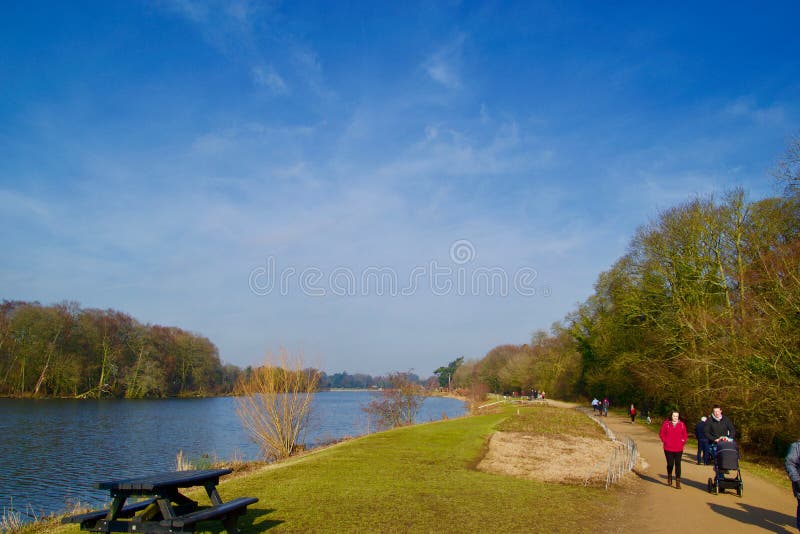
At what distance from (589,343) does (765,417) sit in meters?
36.0

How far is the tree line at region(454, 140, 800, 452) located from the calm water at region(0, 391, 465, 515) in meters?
20.8

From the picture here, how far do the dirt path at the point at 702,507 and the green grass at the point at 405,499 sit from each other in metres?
0.78

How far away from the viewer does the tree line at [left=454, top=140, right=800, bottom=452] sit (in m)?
19.0

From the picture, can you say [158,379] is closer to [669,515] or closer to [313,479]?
[313,479]

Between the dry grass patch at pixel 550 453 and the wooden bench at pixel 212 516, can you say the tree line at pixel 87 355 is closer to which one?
the dry grass patch at pixel 550 453

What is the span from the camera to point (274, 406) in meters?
21.8

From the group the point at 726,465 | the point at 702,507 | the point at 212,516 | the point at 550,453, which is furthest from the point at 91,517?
the point at 550,453

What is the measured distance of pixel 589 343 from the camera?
179ft

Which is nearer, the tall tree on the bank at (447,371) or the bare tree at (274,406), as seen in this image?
the bare tree at (274,406)

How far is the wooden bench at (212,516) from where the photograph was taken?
6.36 m

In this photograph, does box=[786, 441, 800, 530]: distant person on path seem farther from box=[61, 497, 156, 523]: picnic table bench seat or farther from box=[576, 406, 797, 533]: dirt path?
box=[61, 497, 156, 523]: picnic table bench seat

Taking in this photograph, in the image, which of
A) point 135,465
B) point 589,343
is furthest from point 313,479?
point 589,343

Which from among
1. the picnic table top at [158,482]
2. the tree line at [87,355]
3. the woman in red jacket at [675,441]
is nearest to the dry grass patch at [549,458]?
the woman in red jacket at [675,441]

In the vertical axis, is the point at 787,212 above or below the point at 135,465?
above
